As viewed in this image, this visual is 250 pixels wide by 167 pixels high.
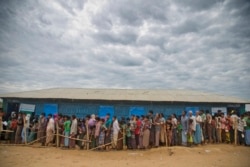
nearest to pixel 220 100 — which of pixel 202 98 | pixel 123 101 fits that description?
pixel 202 98

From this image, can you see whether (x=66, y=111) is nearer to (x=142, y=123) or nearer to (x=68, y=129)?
(x=68, y=129)

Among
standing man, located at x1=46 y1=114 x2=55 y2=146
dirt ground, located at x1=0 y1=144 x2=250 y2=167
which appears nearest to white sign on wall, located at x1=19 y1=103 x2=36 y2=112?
standing man, located at x1=46 y1=114 x2=55 y2=146

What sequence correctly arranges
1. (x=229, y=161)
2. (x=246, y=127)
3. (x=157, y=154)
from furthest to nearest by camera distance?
(x=246, y=127)
(x=157, y=154)
(x=229, y=161)

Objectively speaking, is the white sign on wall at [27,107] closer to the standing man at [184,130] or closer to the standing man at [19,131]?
the standing man at [19,131]

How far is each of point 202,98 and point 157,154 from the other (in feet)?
30.3

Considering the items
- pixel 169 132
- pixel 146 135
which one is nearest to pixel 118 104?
pixel 146 135

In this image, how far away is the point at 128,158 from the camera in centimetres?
930

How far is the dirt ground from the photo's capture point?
25.9 feet

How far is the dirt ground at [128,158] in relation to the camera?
25.9ft

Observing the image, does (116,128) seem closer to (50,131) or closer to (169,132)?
(169,132)

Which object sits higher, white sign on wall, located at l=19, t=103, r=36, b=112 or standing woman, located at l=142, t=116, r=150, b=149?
white sign on wall, located at l=19, t=103, r=36, b=112

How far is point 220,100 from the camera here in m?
17.1

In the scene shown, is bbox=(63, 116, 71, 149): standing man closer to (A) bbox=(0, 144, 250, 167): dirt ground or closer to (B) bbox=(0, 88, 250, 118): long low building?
(A) bbox=(0, 144, 250, 167): dirt ground

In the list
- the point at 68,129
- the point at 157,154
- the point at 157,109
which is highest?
the point at 157,109
